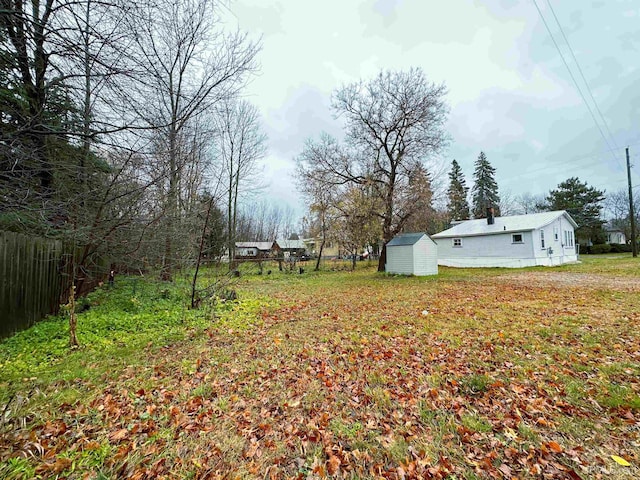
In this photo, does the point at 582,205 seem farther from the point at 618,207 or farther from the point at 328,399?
the point at 328,399

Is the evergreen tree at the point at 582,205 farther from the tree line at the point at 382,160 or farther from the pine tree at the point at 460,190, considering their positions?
the tree line at the point at 382,160

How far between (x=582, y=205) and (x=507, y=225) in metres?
21.9

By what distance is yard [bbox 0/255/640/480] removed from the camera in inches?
80.0

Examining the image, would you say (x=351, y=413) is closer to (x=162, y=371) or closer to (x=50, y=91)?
(x=162, y=371)

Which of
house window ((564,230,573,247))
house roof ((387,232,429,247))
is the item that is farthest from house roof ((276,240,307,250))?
house window ((564,230,573,247))

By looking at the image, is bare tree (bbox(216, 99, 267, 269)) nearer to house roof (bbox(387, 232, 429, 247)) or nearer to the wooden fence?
house roof (bbox(387, 232, 429, 247))

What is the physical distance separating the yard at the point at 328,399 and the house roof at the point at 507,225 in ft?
45.9

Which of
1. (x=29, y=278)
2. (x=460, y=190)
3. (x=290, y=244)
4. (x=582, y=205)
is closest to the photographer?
(x=29, y=278)

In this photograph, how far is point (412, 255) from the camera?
14.2 metres

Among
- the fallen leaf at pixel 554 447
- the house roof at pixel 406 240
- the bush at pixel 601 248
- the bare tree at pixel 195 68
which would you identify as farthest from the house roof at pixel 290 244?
the fallen leaf at pixel 554 447

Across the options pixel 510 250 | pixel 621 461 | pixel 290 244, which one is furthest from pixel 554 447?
pixel 290 244

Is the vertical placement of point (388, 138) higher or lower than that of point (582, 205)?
higher

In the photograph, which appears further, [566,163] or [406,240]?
[566,163]

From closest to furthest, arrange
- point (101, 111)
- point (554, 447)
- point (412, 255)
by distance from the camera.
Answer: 1. point (554, 447)
2. point (101, 111)
3. point (412, 255)
